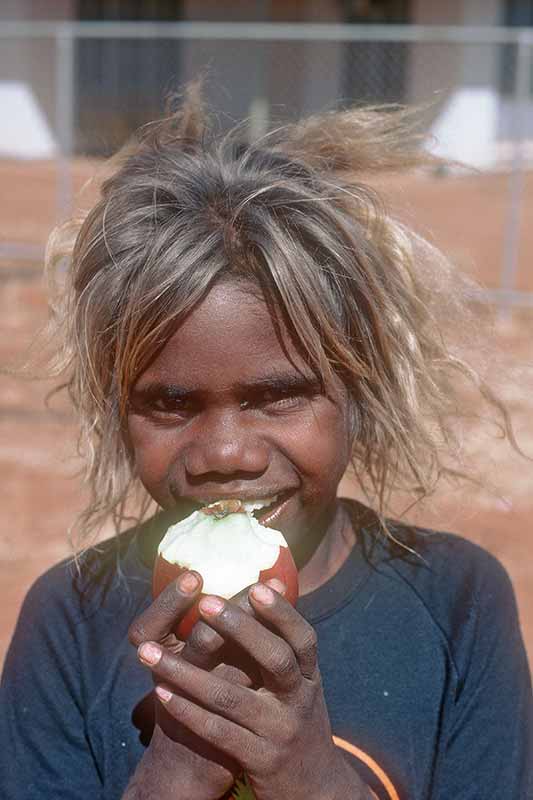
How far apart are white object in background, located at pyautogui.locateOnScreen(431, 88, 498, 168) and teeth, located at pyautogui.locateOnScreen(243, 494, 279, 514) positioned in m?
19.4

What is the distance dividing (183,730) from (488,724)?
0.55 metres

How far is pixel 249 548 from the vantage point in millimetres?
1765

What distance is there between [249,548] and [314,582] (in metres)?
0.35

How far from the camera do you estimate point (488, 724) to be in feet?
6.17

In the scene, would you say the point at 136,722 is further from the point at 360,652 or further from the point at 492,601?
the point at 492,601

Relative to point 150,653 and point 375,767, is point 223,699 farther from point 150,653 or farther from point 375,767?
point 375,767

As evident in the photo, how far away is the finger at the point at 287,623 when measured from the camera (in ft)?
5.09

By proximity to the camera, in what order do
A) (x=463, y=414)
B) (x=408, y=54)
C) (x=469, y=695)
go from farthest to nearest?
(x=408, y=54) < (x=463, y=414) < (x=469, y=695)

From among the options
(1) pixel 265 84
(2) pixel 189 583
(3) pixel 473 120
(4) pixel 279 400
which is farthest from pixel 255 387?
(1) pixel 265 84

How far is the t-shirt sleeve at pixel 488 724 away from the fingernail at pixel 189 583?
60 cm

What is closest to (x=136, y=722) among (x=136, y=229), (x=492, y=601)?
(x=492, y=601)

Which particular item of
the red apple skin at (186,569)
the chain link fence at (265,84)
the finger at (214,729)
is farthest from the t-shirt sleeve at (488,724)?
the chain link fence at (265,84)

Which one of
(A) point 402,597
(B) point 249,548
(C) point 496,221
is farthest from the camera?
(C) point 496,221

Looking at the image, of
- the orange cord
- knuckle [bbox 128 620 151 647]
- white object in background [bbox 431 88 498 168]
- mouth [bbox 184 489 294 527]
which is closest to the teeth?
mouth [bbox 184 489 294 527]
